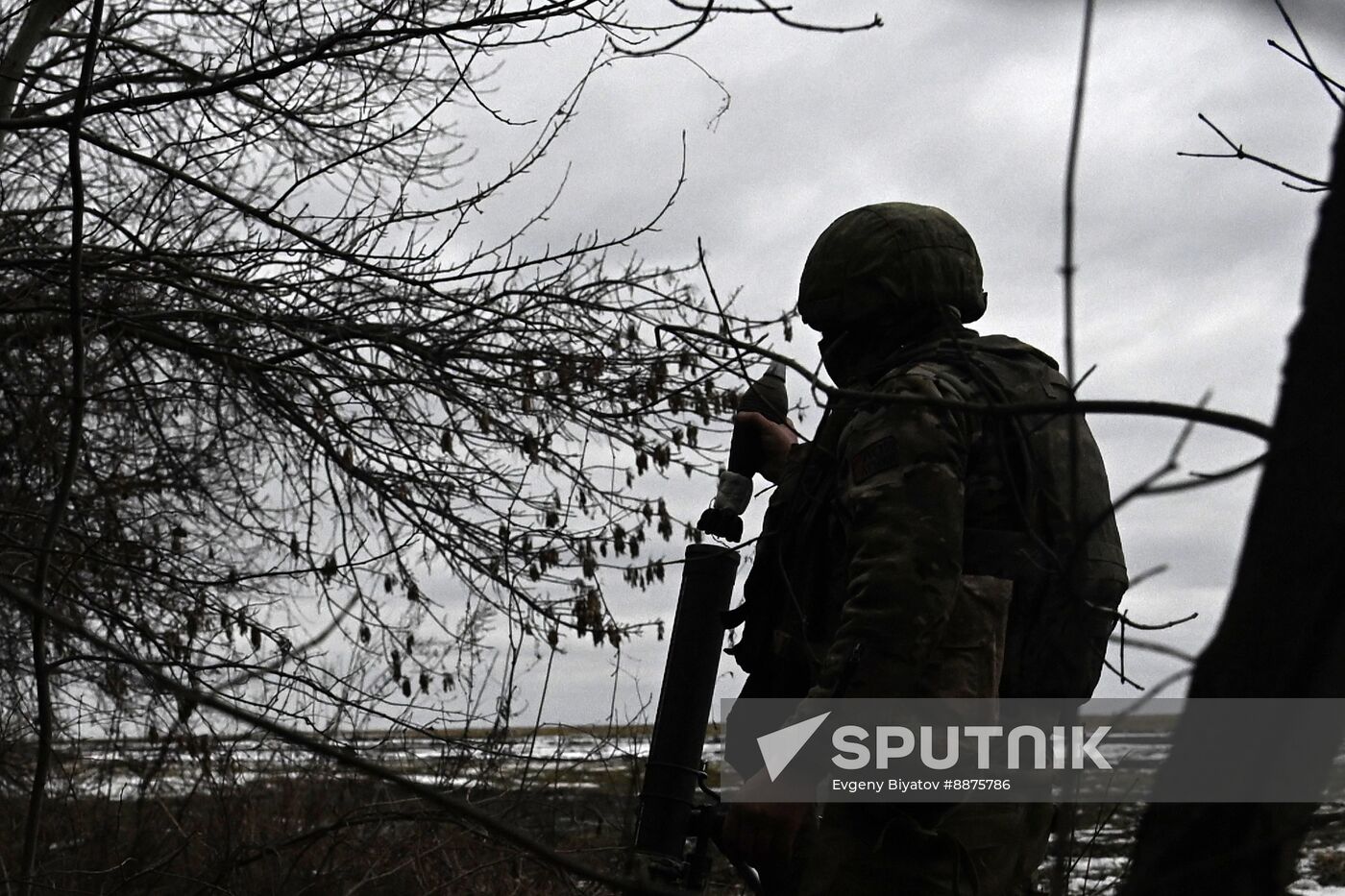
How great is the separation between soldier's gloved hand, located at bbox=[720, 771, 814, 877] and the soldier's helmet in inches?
38.6

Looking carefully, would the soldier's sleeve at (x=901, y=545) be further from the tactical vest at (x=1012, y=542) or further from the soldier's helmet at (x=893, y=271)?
the soldier's helmet at (x=893, y=271)

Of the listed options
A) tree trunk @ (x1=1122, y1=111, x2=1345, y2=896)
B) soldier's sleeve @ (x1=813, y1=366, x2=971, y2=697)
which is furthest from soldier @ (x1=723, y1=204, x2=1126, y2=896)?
tree trunk @ (x1=1122, y1=111, x2=1345, y2=896)

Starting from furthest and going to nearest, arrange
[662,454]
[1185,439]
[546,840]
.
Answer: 1. [546,840]
2. [662,454]
3. [1185,439]

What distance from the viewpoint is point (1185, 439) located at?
1.12m

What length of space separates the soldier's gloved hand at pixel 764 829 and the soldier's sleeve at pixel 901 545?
212 mm

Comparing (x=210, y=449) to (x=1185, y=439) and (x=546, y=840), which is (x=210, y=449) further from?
(x=1185, y=439)

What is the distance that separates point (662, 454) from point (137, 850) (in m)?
2.75

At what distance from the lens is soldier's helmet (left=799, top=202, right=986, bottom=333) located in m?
2.78

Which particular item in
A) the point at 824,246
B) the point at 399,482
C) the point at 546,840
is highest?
the point at 399,482

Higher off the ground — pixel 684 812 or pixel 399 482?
pixel 399 482

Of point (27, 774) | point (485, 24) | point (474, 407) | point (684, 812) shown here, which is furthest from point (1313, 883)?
point (27, 774)

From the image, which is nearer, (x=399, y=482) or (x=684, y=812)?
(x=684, y=812)

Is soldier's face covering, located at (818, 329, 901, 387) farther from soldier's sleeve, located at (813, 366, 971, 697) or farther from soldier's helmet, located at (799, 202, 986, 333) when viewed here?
soldier's sleeve, located at (813, 366, 971, 697)

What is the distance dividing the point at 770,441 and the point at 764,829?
34.7 inches
